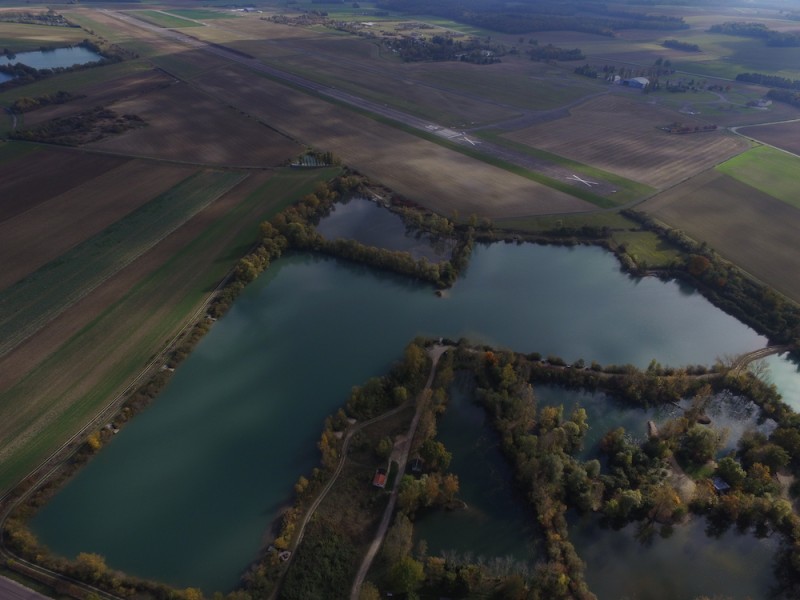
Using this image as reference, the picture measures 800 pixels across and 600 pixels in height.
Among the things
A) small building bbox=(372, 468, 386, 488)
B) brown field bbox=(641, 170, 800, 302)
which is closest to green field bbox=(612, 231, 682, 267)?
brown field bbox=(641, 170, 800, 302)

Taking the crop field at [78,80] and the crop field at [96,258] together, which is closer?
the crop field at [96,258]

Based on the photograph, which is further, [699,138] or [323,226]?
[699,138]

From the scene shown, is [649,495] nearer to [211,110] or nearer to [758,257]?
[758,257]

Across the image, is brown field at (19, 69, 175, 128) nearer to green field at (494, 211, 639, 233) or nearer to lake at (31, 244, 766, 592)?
lake at (31, 244, 766, 592)

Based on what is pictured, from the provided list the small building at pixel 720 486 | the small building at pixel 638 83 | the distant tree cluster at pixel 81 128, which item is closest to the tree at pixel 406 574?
the small building at pixel 720 486

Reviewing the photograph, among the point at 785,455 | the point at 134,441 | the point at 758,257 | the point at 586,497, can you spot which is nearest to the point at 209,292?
the point at 134,441

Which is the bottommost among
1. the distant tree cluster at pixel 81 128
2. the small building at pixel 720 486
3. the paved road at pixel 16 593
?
the paved road at pixel 16 593

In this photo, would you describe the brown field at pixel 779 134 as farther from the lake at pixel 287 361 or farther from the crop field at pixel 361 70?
the lake at pixel 287 361
